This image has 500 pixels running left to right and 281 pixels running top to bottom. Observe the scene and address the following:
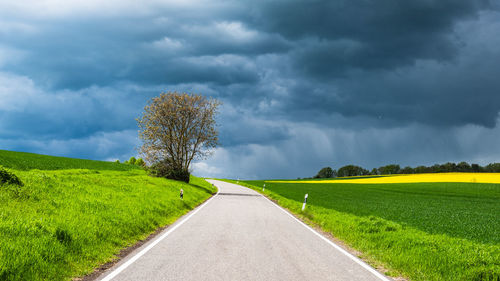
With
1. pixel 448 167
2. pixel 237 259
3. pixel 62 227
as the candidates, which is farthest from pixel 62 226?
pixel 448 167

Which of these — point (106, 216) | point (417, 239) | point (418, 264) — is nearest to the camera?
point (418, 264)

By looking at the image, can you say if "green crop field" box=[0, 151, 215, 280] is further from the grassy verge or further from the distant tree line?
the distant tree line

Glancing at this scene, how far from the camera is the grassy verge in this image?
5379 millimetres

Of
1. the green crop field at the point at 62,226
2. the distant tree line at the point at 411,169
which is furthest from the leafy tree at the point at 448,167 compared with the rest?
the green crop field at the point at 62,226

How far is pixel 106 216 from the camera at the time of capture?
32.4 feet

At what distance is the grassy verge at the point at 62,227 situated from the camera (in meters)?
5.38

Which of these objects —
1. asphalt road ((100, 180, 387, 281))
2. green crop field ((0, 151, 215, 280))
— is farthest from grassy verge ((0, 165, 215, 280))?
asphalt road ((100, 180, 387, 281))

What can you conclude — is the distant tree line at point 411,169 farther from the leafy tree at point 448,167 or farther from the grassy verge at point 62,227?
the grassy verge at point 62,227

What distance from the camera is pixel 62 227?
7.48m

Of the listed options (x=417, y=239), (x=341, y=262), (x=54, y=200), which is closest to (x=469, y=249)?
(x=417, y=239)

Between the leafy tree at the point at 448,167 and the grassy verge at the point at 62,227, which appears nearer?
the grassy verge at the point at 62,227

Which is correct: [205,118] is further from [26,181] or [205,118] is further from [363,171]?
[363,171]

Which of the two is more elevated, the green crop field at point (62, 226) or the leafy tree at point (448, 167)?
the leafy tree at point (448, 167)

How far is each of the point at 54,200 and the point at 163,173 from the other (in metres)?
25.0
